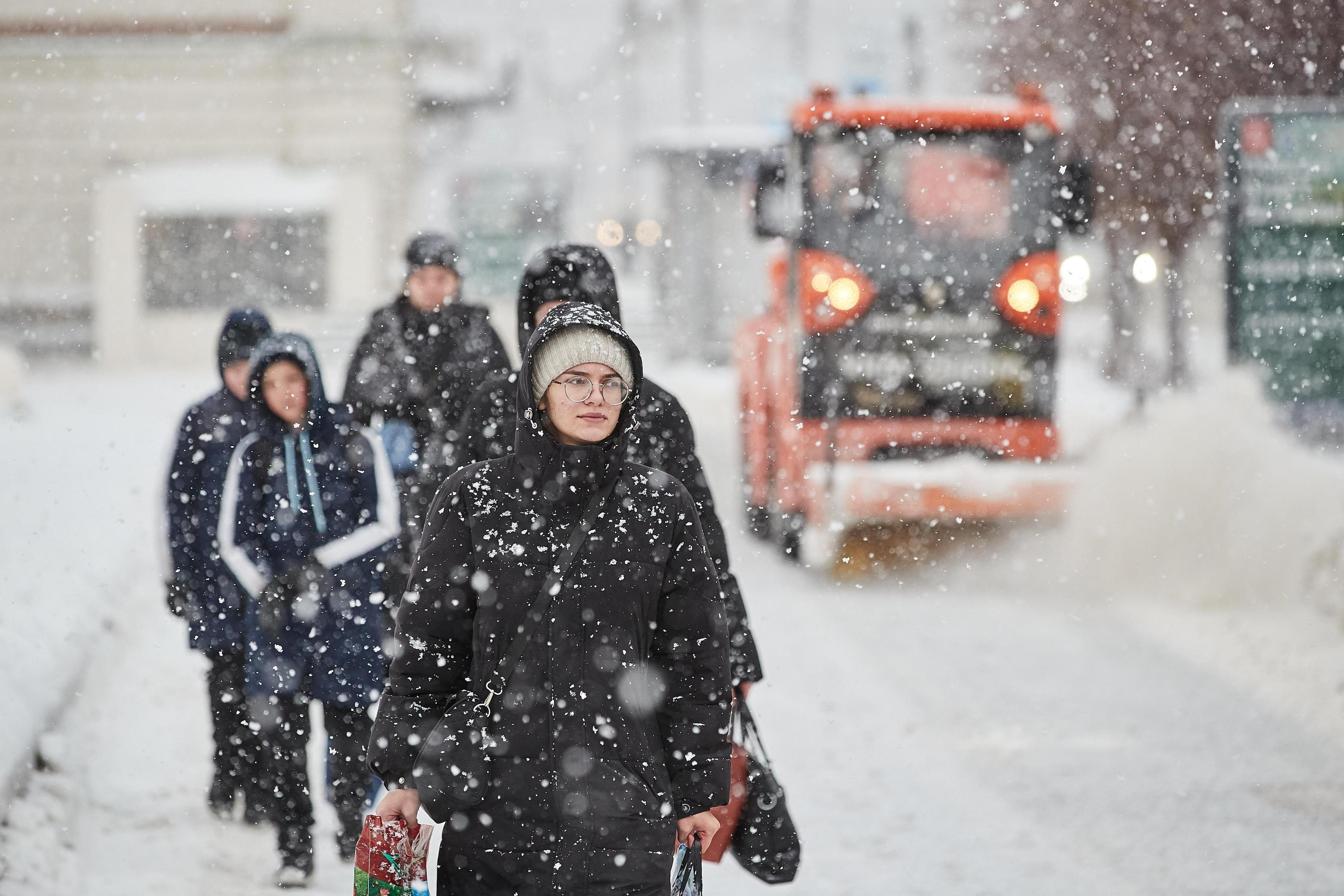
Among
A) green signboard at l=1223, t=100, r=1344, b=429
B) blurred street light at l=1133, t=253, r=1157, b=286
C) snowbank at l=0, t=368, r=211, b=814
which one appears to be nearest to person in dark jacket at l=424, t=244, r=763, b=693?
snowbank at l=0, t=368, r=211, b=814

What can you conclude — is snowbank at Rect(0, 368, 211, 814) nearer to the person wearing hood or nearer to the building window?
the person wearing hood

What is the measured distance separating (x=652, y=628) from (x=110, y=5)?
4044cm

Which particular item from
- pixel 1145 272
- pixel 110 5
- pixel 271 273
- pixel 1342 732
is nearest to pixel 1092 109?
pixel 1145 272

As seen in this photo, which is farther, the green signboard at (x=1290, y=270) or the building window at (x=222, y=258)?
the building window at (x=222, y=258)

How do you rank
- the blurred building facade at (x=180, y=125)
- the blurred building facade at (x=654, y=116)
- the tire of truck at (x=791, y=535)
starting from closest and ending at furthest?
the tire of truck at (x=791, y=535) → the blurred building facade at (x=654, y=116) → the blurred building facade at (x=180, y=125)

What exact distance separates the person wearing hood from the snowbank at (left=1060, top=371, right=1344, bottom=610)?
5.47 metres

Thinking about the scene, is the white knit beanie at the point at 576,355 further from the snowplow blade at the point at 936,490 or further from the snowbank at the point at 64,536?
the snowplow blade at the point at 936,490

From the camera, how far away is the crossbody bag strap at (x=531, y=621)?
2.71 metres

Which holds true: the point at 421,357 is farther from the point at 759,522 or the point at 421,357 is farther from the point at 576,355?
the point at 759,522

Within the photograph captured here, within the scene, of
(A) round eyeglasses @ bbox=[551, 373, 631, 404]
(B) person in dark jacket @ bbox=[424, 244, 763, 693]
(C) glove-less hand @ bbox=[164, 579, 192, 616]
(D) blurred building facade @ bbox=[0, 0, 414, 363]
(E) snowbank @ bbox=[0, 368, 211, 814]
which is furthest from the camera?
(D) blurred building facade @ bbox=[0, 0, 414, 363]

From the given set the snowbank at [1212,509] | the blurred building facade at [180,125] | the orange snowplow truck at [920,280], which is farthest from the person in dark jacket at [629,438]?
the blurred building facade at [180,125]

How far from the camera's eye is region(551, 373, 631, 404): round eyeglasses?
279cm

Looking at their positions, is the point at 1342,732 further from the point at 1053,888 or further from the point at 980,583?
the point at 980,583

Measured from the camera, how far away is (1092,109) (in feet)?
59.7
